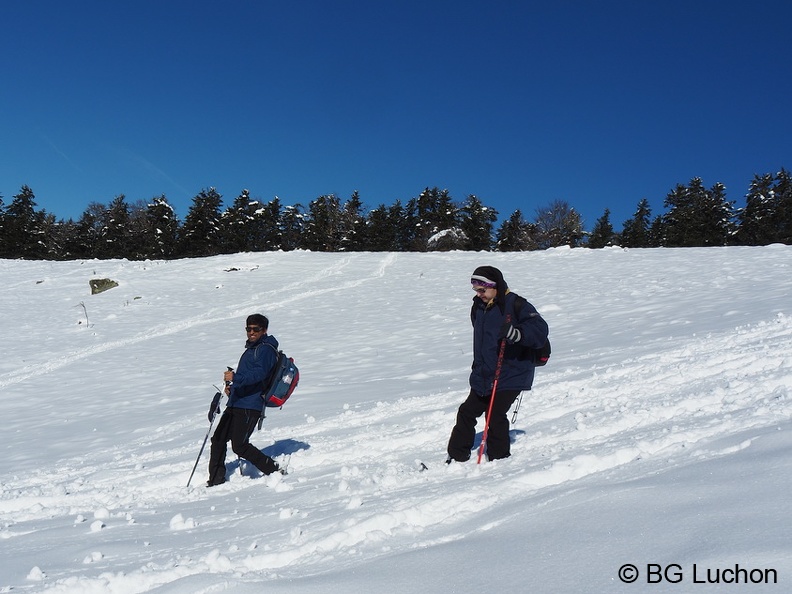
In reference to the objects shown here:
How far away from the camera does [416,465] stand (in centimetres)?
572

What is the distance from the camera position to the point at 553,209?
2525 inches

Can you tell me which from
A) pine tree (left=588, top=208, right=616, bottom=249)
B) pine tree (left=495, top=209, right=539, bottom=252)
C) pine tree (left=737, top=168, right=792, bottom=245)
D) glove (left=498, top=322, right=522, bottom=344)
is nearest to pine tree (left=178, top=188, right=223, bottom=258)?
pine tree (left=495, top=209, right=539, bottom=252)

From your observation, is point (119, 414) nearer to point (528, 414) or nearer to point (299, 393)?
point (299, 393)

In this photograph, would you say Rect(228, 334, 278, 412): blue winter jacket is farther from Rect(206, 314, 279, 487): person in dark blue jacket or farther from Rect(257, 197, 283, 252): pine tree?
Rect(257, 197, 283, 252): pine tree

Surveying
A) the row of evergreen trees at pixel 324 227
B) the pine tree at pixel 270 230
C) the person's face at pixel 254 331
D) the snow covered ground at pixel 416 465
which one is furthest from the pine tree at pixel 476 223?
the person's face at pixel 254 331

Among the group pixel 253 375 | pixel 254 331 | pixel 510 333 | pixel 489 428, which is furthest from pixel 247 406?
pixel 510 333

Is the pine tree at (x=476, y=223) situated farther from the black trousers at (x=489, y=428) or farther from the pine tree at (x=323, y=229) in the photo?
the black trousers at (x=489, y=428)

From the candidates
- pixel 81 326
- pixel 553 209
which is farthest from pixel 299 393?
pixel 553 209

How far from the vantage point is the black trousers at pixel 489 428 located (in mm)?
5438

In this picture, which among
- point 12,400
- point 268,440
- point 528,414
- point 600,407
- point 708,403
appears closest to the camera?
point 708,403

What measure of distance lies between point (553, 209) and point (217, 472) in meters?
62.6

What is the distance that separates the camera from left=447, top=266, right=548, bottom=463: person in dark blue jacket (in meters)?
5.36

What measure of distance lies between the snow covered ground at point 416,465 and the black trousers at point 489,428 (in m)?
0.22

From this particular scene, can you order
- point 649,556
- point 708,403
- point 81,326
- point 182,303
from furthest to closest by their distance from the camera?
1. point 182,303
2. point 81,326
3. point 708,403
4. point 649,556
